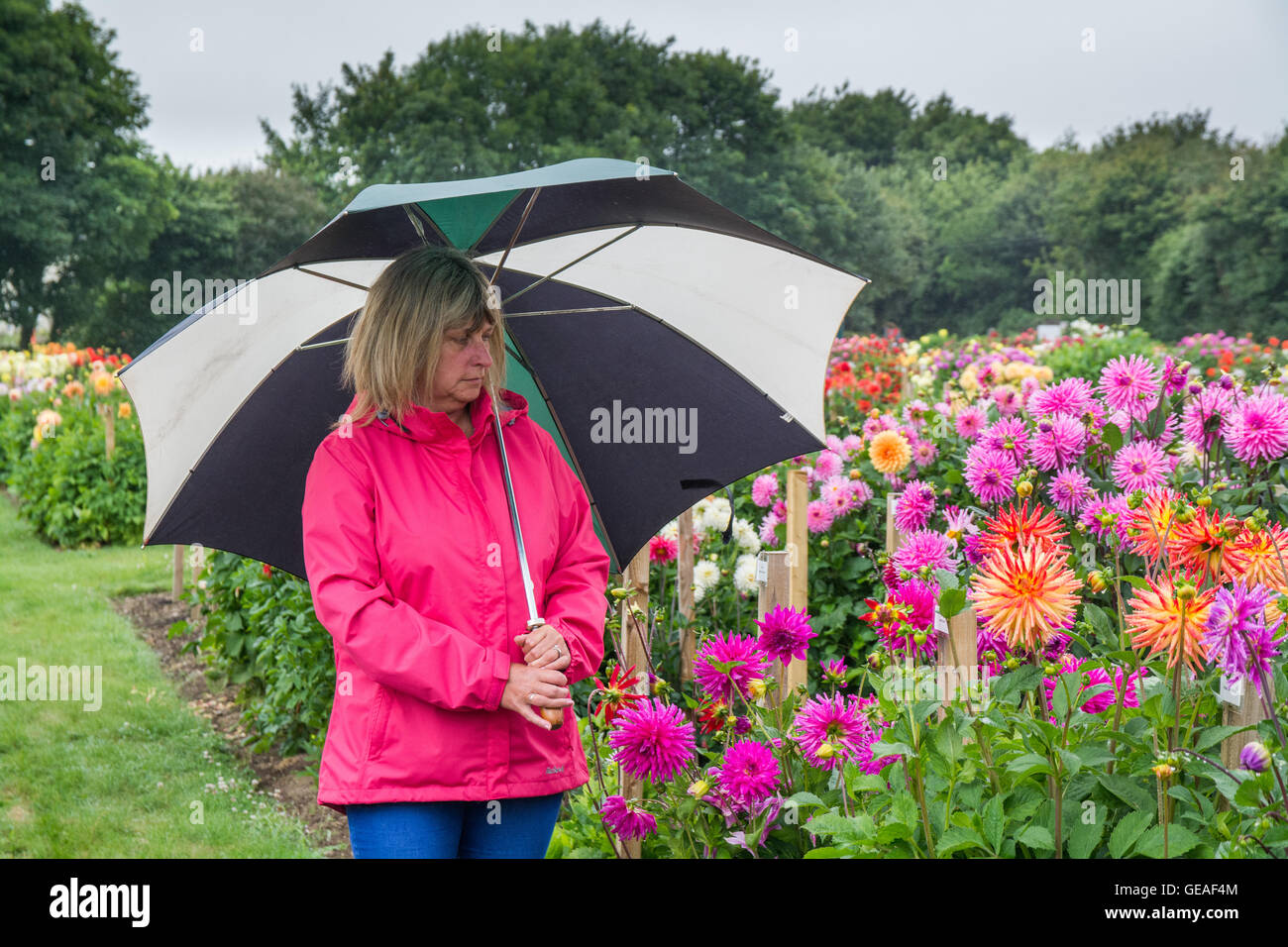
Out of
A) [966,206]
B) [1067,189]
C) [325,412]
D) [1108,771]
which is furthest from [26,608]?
[966,206]

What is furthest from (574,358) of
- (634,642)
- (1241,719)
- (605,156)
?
(605,156)

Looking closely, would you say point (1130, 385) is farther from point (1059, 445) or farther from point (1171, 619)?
point (1171, 619)

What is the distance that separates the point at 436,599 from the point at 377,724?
22 centimetres

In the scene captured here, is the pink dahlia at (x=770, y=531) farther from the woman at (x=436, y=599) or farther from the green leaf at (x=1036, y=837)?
the green leaf at (x=1036, y=837)

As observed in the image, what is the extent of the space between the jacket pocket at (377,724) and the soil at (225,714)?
2033mm

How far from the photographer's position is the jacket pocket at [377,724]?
1.74 m

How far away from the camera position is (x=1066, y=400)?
3.12 meters

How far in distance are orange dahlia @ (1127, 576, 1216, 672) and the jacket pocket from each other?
3.72ft

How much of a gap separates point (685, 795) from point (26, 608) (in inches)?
241

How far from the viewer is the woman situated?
170 cm
